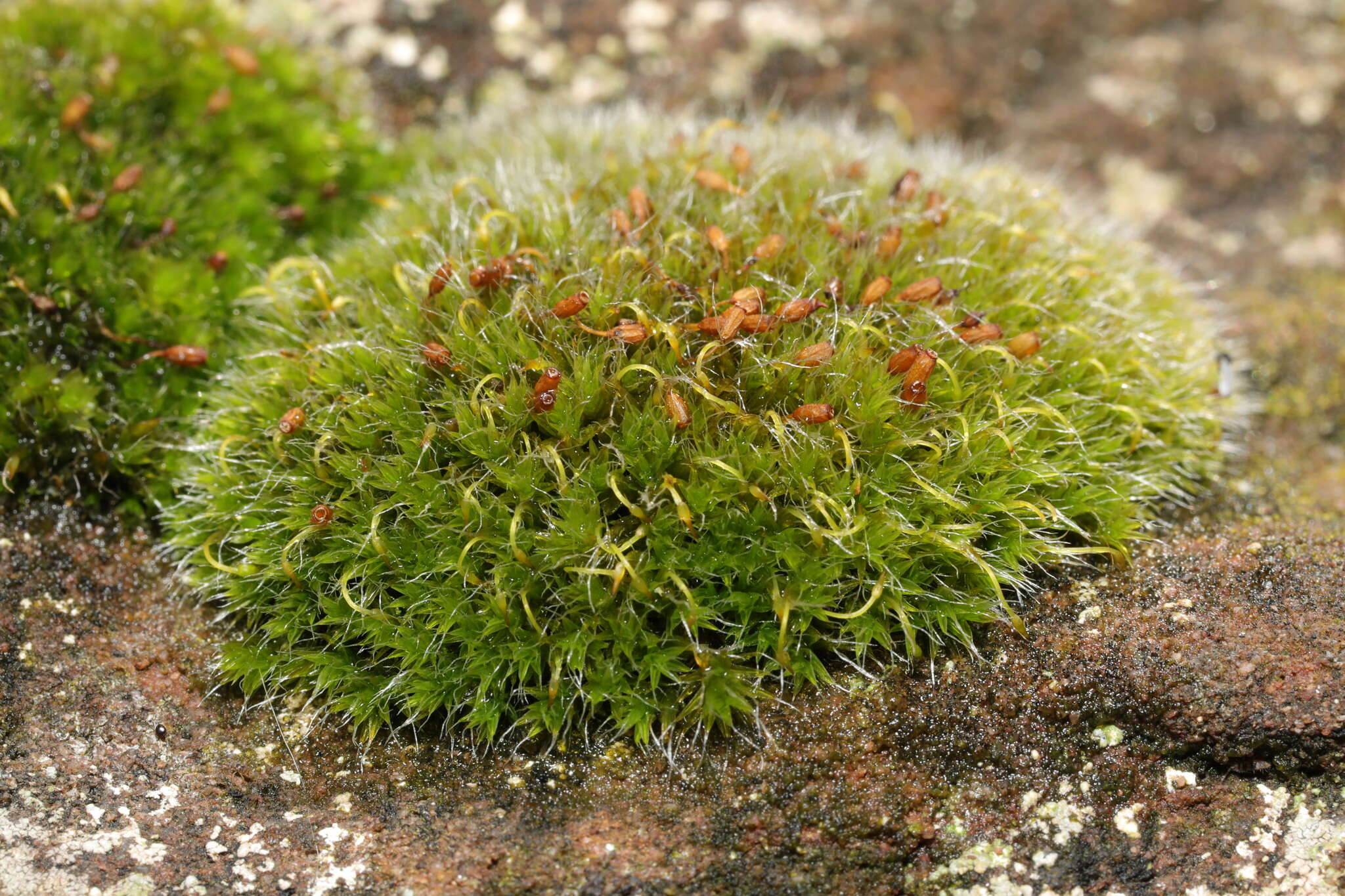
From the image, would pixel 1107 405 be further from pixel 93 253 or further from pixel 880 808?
pixel 93 253

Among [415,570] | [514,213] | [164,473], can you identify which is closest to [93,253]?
[164,473]

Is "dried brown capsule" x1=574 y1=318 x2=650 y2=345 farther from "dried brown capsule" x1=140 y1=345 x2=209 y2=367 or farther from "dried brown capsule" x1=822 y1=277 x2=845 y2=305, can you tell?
"dried brown capsule" x1=140 y1=345 x2=209 y2=367

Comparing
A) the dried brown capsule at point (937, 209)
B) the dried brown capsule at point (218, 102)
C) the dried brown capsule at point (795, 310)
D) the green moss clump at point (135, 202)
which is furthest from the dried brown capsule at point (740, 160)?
the dried brown capsule at point (218, 102)

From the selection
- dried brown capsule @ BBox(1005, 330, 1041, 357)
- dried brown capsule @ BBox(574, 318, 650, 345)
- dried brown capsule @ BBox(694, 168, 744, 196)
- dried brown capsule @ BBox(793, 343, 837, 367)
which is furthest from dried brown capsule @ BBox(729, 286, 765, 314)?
dried brown capsule @ BBox(1005, 330, 1041, 357)

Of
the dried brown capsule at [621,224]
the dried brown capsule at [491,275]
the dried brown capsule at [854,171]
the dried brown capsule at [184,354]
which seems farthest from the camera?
the dried brown capsule at [854,171]

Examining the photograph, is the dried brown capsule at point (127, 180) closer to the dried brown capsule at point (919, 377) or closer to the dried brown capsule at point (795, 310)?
the dried brown capsule at point (795, 310)

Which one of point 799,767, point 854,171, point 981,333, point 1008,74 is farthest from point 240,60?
point 1008,74
